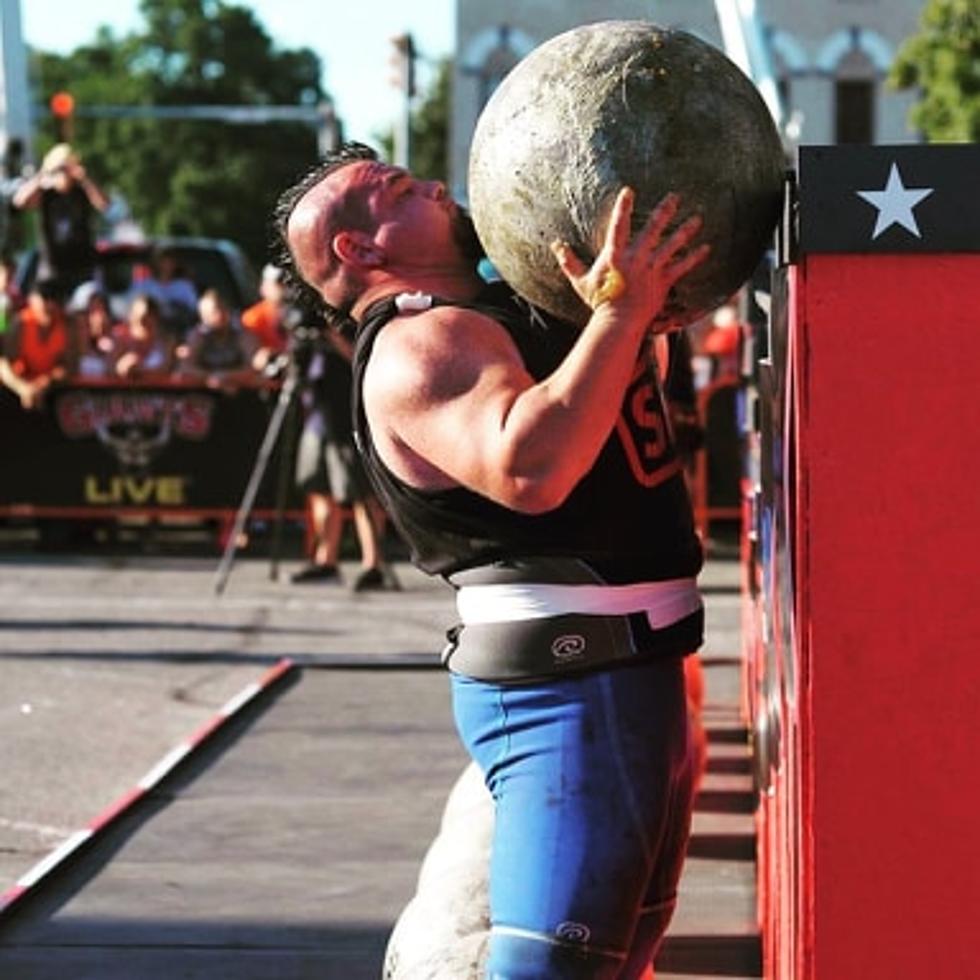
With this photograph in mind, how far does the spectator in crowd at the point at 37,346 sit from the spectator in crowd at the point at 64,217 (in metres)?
1.31

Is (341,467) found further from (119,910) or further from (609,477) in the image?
(609,477)

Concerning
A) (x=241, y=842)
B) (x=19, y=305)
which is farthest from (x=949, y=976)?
(x=19, y=305)

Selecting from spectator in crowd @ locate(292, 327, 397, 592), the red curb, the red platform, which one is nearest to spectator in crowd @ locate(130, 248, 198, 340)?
spectator in crowd @ locate(292, 327, 397, 592)

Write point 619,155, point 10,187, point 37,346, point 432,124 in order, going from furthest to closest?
point 432,124 < point 10,187 < point 37,346 < point 619,155

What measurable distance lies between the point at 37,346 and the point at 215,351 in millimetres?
1270

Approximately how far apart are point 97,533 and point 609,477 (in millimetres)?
14748

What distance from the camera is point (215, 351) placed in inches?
681

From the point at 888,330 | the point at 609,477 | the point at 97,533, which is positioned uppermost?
the point at 888,330

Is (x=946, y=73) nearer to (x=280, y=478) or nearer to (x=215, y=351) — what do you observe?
(x=215, y=351)

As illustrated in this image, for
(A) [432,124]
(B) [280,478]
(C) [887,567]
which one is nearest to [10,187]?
(B) [280,478]

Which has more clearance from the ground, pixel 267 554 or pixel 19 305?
pixel 19 305

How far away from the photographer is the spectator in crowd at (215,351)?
1719 cm

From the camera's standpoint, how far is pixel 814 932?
3.34m

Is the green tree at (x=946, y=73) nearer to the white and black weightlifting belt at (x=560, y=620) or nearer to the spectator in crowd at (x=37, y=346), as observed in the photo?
the spectator in crowd at (x=37, y=346)
